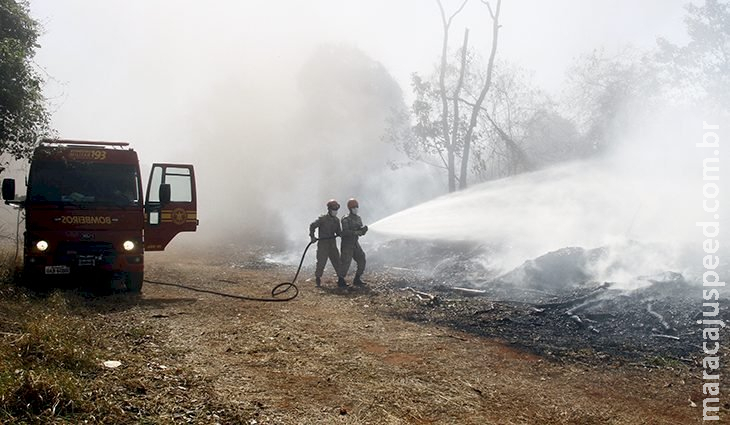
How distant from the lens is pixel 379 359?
5.86 metres

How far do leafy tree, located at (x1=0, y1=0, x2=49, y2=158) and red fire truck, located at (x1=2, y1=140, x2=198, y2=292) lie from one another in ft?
3.05

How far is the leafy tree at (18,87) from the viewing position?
334 inches

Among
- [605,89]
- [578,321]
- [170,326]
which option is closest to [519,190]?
[578,321]

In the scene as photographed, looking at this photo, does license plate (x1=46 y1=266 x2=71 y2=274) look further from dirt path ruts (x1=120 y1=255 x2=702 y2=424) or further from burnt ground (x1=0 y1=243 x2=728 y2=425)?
dirt path ruts (x1=120 y1=255 x2=702 y2=424)

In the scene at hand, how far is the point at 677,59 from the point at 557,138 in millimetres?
7927

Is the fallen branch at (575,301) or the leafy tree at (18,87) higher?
the leafy tree at (18,87)

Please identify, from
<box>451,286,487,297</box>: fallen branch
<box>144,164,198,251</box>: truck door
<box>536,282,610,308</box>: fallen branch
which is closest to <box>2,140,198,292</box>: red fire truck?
<box>144,164,198,251</box>: truck door

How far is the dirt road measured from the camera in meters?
4.22

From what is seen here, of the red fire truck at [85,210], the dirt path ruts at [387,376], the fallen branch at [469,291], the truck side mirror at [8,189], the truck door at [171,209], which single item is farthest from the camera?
the fallen branch at [469,291]

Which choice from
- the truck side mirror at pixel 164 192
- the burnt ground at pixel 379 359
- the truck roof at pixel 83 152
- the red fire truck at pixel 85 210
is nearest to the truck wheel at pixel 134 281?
the red fire truck at pixel 85 210
